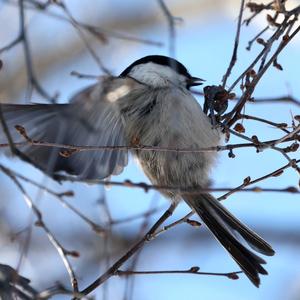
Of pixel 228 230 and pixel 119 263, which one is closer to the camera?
pixel 119 263

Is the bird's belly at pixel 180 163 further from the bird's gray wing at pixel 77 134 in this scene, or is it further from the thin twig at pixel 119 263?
the thin twig at pixel 119 263

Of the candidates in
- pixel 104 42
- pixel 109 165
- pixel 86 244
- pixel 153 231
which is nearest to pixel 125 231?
pixel 86 244

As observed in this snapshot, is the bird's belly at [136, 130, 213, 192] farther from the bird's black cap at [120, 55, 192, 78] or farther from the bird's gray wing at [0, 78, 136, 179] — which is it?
the bird's black cap at [120, 55, 192, 78]

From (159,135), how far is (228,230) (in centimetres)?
41

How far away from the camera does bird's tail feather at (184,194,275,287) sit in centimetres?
223

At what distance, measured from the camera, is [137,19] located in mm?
5211

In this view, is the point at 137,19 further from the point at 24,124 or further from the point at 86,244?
the point at 24,124

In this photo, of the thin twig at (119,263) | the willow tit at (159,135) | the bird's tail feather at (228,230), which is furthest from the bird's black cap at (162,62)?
the thin twig at (119,263)

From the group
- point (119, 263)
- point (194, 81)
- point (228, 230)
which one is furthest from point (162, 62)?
point (119, 263)

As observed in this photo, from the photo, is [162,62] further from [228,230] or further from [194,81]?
[228,230]

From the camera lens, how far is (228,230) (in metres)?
2.37

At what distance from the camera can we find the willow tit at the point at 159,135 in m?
2.31

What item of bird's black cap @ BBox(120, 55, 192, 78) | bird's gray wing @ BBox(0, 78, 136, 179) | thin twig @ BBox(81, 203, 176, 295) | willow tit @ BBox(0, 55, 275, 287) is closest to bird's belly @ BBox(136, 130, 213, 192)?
willow tit @ BBox(0, 55, 275, 287)

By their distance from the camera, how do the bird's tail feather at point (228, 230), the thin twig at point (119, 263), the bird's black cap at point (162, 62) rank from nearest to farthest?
the thin twig at point (119, 263) → the bird's tail feather at point (228, 230) → the bird's black cap at point (162, 62)
